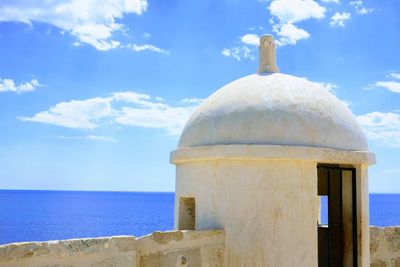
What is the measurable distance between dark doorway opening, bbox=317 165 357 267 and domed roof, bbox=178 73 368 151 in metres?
0.52

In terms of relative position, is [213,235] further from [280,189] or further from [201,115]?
[201,115]

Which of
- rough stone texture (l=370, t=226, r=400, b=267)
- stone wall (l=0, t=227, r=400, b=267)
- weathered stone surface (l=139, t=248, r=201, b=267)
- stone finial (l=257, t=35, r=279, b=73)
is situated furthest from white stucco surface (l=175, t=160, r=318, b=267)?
rough stone texture (l=370, t=226, r=400, b=267)

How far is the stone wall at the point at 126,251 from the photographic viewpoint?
13.9 feet

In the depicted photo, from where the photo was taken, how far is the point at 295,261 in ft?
18.4

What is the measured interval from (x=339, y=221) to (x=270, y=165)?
82.3 inches

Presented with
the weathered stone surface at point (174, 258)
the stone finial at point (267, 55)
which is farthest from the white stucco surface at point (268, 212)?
the stone finial at point (267, 55)

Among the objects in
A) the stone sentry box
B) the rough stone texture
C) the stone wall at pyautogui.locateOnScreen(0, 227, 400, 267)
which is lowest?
the rough stone texture

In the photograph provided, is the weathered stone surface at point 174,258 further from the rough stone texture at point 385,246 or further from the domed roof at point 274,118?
the rough stone texture at point 385,246

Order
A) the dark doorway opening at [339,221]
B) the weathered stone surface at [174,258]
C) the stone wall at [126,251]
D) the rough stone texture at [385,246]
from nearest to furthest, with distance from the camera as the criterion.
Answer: the stone wall at [126,251] < the weathered stone surface at [174,258] < the dark doorway opening at [339,221] < the rough stone texture at [385,246]

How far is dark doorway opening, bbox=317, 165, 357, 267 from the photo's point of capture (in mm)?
6234

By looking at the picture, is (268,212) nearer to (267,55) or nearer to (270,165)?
(270,165)

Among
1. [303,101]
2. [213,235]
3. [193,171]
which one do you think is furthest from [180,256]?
[303,101]

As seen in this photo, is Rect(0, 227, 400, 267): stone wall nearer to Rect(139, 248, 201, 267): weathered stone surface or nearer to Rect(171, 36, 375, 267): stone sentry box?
Rect(139, 248, 201, 267): weathered stone surface

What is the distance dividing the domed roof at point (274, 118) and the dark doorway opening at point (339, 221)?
52cm
